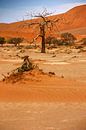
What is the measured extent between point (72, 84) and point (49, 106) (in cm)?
384

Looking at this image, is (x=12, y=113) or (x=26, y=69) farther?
(x=26, y=69)

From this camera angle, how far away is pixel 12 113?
11578mm

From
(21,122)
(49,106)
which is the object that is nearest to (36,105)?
(49,106)

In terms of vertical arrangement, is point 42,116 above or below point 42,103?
above

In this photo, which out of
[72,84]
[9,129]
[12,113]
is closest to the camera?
[9,129]

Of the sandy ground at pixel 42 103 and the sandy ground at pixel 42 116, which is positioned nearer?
the sandy ground at pixel 42 116

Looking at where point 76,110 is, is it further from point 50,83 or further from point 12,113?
point 50,83

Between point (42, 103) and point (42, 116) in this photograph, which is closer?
point (42, 116)

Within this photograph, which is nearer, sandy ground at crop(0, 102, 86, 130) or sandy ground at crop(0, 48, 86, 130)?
sandy ground at crop(0, 102, 86, 130)

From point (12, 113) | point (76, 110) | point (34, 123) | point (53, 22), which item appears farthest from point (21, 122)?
point (53, 22)

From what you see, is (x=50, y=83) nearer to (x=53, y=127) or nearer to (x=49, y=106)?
(x=49, y=106)

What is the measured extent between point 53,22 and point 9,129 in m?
35.0

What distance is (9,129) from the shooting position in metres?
9.65

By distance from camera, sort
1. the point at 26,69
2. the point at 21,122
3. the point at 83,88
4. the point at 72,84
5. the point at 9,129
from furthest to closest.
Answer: the point at 26,69 → the point at 72,84 → the point at 83,88 → the point at 21,122 → the point at 9,129
